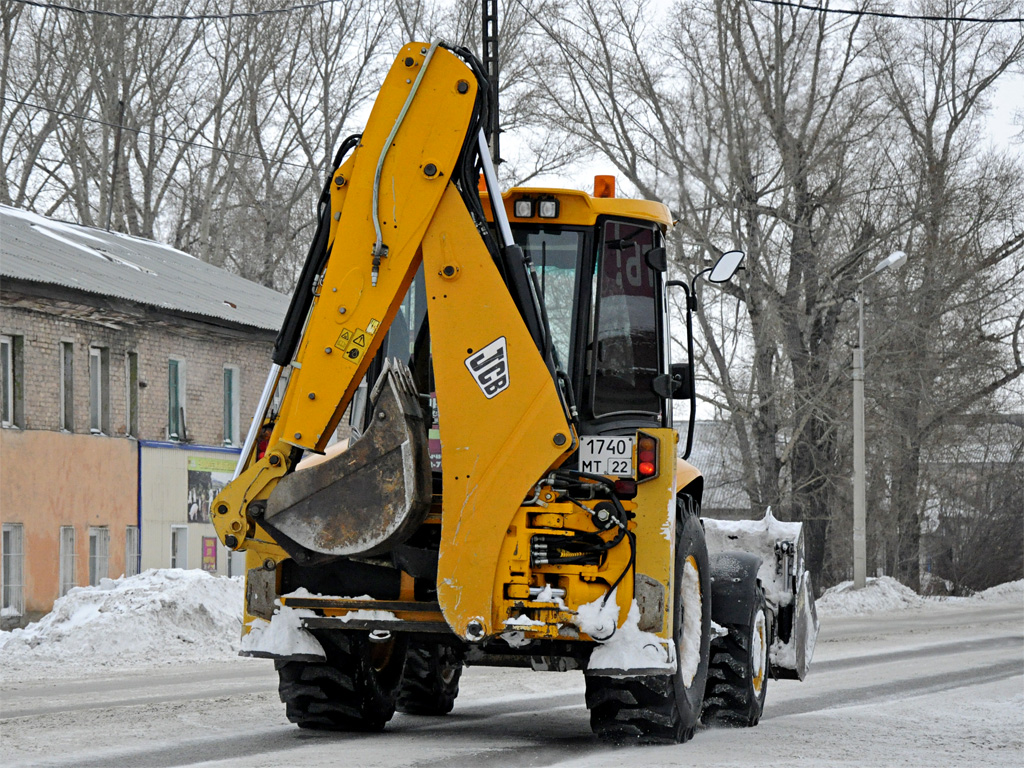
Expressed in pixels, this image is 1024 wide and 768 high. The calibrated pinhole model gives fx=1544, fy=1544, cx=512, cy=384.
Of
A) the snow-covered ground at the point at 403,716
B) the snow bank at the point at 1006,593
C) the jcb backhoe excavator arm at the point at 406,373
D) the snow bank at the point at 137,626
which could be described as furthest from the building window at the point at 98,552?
the snow bank at the point at 1006,593

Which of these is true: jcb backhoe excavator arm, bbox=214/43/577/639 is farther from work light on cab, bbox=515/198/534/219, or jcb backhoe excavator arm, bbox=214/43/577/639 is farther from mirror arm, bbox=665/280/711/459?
mirror arm, bbox=665/280/711/459

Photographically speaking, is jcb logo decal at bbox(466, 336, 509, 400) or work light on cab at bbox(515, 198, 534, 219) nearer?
jcb logo decal at bbox(466, 336, 509, 400)

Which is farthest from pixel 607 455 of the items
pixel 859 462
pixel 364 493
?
pixel 859 462

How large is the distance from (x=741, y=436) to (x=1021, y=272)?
8.99 m

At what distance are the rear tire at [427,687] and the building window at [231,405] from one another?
1987 centimetres

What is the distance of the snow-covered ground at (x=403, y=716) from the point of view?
8125 mm

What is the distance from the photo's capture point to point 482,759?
7938 mm

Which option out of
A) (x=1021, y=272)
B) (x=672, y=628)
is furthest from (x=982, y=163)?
(x=672, y=628)

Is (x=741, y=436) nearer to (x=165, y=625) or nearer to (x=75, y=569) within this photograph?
(x=75, y=569)

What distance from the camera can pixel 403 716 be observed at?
1077 cm

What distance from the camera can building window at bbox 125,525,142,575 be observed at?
26.8m

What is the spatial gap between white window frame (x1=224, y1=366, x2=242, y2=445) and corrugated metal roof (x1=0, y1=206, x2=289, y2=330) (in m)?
1.16

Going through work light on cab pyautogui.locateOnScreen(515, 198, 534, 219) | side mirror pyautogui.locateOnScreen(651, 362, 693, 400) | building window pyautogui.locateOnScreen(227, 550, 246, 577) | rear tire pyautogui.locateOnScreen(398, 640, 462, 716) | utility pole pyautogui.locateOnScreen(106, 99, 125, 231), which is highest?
utility pole pyautogui.locateOnScreen(106, 99, 125, 231)

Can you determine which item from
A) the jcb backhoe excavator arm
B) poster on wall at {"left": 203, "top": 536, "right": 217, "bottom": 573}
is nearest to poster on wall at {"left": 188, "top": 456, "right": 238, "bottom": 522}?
poster on wall at {"left": 203, "top": 536, "right": 217, "bottom": 573}
